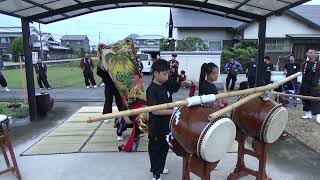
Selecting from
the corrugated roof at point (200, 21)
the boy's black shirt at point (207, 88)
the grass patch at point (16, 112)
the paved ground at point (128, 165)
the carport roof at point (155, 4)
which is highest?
the corrugated roof at point (200, 21)

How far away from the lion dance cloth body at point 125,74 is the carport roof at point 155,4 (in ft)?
4.06

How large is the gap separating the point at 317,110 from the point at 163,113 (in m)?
5.67

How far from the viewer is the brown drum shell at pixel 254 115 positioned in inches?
152

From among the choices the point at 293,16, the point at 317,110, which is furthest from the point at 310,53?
the point at 293,16

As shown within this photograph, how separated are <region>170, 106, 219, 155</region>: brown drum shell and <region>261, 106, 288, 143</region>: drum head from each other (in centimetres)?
85

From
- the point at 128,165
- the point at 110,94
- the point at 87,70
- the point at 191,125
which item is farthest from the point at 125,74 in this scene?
the point at 87,70

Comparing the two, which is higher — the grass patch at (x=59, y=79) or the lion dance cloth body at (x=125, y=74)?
the lion dance cloth body at (x=125, y=74)

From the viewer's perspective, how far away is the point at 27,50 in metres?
7.48

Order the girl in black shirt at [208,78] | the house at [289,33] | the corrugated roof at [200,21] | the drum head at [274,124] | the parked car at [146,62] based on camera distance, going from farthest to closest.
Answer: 1. the parked car at [146,62]
2. the corrugated roof at [200,21]
3. the house at [289,33]
4. the girl in black shirt at [208,78]
5. the drum head at [274,124]

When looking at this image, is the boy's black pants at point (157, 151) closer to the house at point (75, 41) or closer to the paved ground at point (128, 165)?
the paved ground at point (128, 165)

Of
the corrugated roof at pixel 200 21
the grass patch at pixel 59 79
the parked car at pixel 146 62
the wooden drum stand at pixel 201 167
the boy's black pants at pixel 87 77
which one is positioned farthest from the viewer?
the parked car at pixel 146 62

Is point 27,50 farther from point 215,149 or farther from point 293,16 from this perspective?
point 293,16

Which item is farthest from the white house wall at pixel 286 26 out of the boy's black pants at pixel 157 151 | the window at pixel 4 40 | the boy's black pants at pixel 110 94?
the window at pixel 4 40

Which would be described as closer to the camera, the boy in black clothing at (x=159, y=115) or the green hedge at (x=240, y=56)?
the boy in black clothing at (x=159, y=115)
